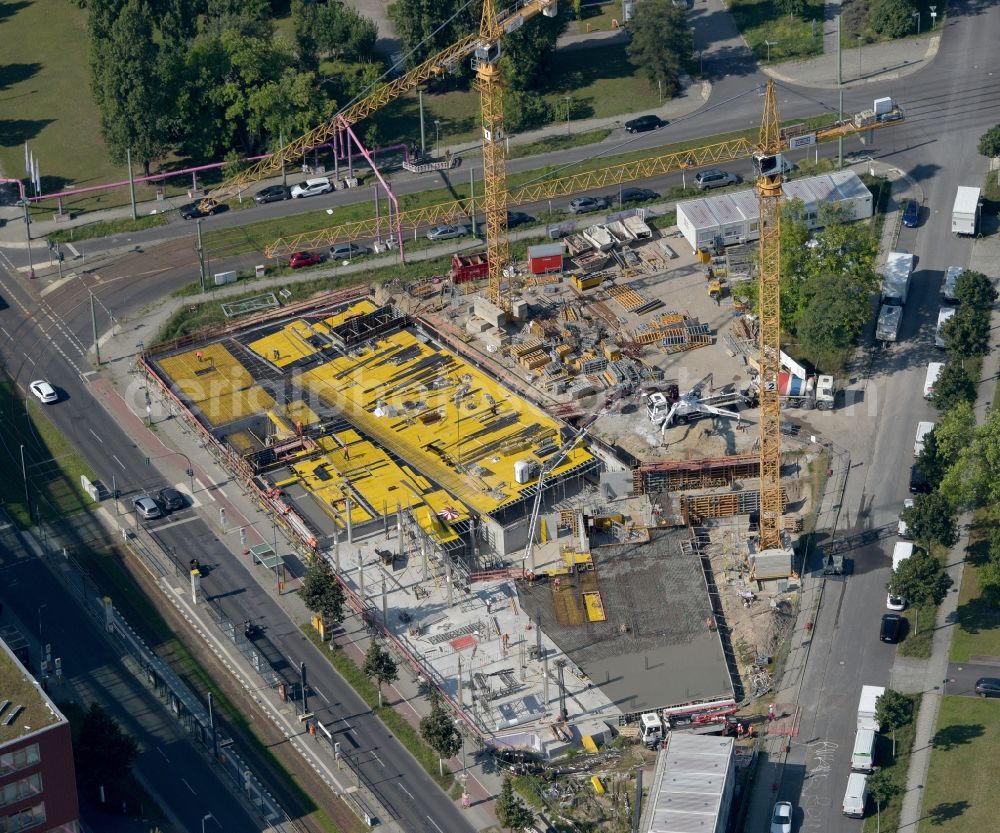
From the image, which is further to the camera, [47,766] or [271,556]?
[271,556]

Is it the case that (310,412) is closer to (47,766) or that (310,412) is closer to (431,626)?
(431,626)

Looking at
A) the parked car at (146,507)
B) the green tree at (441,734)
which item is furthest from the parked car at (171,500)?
the green tree at (441,734)

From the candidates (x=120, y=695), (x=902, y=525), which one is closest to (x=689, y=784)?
(x=902, y=525)

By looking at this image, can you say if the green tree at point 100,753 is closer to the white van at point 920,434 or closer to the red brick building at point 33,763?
the red brick building at point 33,763

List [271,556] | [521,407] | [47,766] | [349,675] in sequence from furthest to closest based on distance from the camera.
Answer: [521,407] → [271,556] → [349,675] → [47,766]

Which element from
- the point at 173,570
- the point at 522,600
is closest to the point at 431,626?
the point at 522,600

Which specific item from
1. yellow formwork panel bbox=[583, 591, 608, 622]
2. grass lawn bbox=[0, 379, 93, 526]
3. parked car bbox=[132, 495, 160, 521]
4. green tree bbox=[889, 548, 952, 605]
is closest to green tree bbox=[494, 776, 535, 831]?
yellow formwork panel bbox=[583, 591, 608, 622]

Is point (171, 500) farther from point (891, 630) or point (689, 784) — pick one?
point (891, 630)
